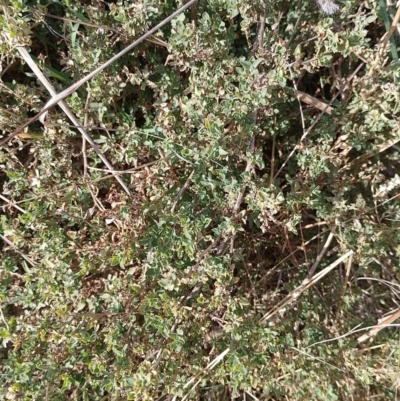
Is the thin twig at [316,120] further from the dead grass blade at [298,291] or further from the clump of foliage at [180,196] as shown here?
the dead grass blade at [298,291]

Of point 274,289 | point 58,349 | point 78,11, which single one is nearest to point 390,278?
point 274,289

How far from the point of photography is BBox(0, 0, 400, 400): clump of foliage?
192cm

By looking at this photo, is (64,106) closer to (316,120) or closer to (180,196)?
(180,196)

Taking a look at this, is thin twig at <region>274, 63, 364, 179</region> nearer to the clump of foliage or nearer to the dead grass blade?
the clump of foliage

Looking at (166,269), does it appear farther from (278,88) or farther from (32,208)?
(278,88)

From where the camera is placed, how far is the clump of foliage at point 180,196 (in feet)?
6.29

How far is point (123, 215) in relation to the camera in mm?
2006

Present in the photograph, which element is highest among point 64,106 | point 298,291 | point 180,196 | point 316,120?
point 316,120

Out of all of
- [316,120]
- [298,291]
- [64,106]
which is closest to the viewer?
[64,106]

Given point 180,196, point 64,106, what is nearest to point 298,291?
point 180,196

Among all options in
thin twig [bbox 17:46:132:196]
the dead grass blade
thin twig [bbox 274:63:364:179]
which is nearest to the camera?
thin twig [bbox 17:46:132:196]

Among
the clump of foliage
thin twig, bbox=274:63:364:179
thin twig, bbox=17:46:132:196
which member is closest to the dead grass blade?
the clump of foliage

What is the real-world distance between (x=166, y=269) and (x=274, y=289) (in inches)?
27.8

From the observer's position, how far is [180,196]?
2.01 meters
